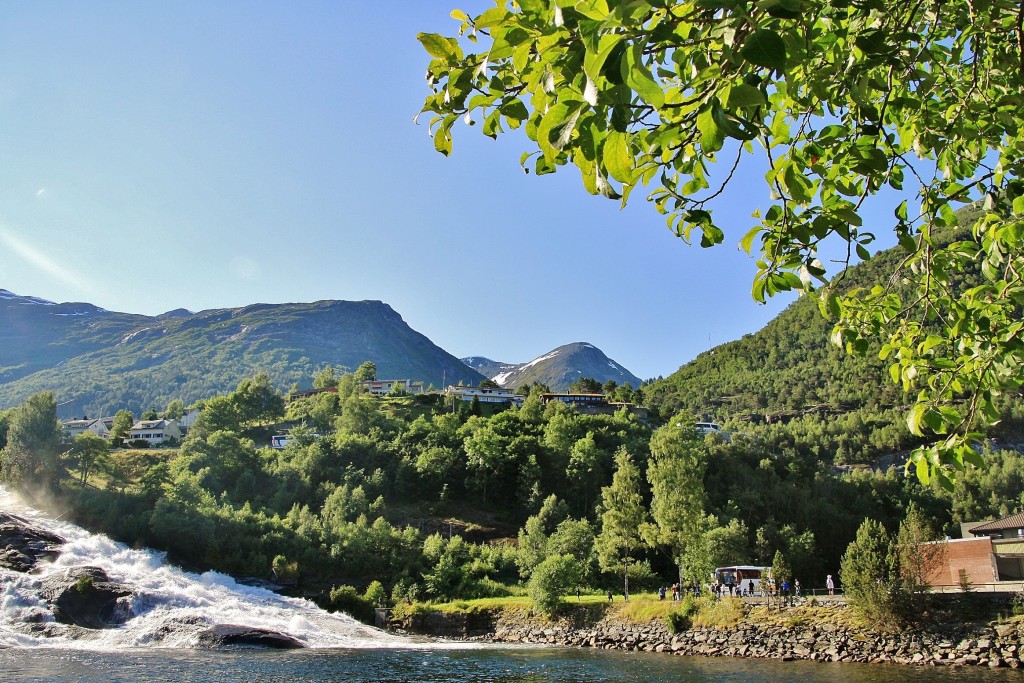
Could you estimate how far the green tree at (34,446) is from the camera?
53.0m

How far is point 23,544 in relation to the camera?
1554 inches

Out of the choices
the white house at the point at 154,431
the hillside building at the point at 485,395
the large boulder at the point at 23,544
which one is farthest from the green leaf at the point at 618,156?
the hillside building at the point at 485,395

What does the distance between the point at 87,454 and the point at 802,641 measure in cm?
5832

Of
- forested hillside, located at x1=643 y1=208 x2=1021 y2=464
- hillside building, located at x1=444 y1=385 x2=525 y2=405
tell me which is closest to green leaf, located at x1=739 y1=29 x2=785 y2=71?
forested hillside, located at x1=643 y1=208 x2=1021 y2=464

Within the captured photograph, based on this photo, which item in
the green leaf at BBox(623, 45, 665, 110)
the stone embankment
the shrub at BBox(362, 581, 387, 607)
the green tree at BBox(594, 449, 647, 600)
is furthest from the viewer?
the shrub at BBox(362, 581, 387, 607)

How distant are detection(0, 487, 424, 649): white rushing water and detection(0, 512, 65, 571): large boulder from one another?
0.73m

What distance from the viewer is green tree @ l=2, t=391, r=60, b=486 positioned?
53000 mm

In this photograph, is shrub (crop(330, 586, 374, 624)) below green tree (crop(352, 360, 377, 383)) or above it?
below

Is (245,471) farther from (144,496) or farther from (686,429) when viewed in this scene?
(686,429)

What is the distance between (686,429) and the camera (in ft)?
153

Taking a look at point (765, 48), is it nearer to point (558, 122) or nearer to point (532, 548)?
point (558, 122)

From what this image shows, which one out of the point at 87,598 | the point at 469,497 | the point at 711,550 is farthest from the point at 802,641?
the point at 469,497

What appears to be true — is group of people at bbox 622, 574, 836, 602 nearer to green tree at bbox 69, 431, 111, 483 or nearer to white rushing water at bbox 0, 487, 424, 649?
white rushing water at bbox 0, 487, 424, 649

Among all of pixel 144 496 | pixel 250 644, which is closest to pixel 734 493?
pixel 250 644
